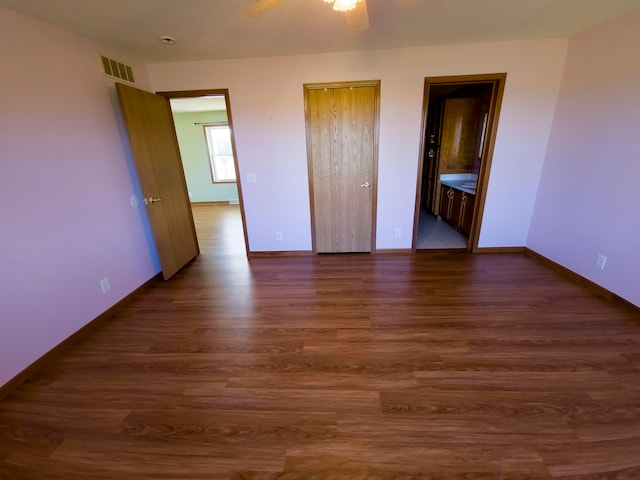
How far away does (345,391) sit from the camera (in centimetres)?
161

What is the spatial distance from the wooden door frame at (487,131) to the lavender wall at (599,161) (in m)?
0.64

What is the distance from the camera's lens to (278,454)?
1288 millimetres

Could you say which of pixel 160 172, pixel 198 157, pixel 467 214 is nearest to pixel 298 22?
pixel 160 172

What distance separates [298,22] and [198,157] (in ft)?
19.5

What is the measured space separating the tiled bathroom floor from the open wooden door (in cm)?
327

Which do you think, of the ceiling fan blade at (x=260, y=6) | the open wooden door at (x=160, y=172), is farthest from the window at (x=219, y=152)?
the ceiling fan blade at (x=260, y=6)

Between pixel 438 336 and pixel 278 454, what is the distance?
1.39 m

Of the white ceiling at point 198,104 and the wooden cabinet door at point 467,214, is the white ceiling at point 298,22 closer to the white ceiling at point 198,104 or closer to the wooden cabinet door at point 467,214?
the wooden cabinet door at point 467,214

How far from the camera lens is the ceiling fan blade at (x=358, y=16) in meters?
1.52

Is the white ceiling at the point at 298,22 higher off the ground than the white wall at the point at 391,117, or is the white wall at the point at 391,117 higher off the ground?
the white ceiling at the point at 298,22

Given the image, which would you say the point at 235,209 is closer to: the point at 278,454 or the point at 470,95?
the point at 470,95

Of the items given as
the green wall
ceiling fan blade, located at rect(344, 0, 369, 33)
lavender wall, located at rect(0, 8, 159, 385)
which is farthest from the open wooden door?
the green wall

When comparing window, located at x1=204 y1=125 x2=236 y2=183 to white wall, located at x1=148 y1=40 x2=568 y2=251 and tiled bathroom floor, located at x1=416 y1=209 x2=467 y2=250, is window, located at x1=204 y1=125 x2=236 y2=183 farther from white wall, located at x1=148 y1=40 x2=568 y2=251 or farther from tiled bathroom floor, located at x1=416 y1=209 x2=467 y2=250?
tiled bathroom floor, located at x1=416 y1=209 x2=467 y2=250

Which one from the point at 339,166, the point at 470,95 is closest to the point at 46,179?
the point at 339,166
